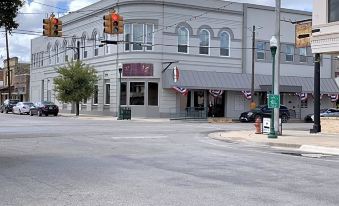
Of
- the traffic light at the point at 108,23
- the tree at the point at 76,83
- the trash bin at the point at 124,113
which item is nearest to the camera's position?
the traffic light at the point at 108,23

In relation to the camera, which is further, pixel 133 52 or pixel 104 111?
pixel 104 111

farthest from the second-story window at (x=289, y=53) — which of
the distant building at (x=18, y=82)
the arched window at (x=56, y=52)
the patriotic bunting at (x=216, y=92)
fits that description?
the distant building at (x=18, y=82)

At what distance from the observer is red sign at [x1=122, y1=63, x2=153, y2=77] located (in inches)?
1716

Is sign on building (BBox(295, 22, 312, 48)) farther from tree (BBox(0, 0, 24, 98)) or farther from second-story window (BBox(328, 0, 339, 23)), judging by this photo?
tree (BBox(0, 0, 24, 98))

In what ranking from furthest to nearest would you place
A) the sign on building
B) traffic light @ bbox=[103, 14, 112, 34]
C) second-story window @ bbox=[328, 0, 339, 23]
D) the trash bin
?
the trash bin
the sign on building
traffic light @ bbox=[103, 14, 112, 34]
second-story window @ bbox=[328, 0, 339, 23]

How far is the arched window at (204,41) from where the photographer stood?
46.7 m

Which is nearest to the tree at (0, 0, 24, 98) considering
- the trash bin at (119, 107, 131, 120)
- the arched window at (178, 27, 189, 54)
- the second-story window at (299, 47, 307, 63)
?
the trash bin at (119, 107, 131, 120)

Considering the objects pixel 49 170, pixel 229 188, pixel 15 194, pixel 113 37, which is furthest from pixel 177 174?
pixel 113 37

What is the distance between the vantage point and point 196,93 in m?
45.8

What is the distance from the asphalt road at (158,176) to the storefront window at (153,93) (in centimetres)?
2595

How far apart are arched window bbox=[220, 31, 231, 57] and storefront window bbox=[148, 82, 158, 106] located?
298 inches

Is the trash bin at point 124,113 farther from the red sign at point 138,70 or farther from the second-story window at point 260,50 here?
the second-story window at point 260,50

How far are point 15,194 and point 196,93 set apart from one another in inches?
1480

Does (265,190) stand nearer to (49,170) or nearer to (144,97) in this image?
(49,170)
